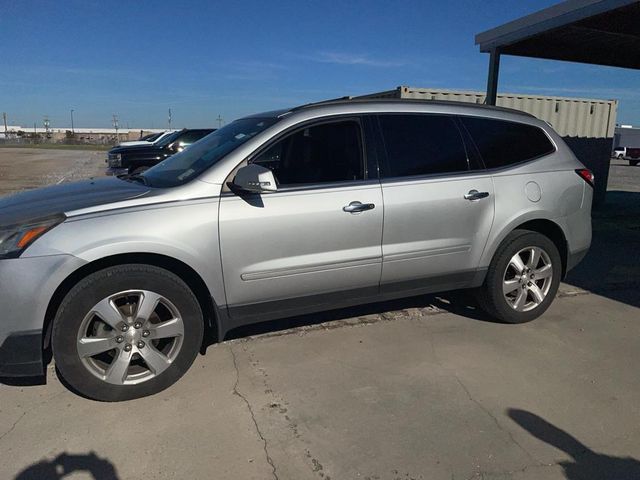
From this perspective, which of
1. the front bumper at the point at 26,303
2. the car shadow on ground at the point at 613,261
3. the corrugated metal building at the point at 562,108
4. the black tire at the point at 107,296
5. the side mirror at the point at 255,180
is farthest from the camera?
the corrugated metal building at the point at 562,108

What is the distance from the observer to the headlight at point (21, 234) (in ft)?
9.30

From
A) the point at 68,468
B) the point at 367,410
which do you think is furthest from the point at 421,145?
the point at 68,468

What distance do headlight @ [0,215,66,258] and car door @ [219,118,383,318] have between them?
97 centimetres

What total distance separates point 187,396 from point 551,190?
3.29 metres

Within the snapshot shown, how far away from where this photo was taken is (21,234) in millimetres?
2883

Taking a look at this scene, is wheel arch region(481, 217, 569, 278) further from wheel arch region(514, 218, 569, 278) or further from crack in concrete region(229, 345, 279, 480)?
crack in concrete region(229, 345, 279, 480)

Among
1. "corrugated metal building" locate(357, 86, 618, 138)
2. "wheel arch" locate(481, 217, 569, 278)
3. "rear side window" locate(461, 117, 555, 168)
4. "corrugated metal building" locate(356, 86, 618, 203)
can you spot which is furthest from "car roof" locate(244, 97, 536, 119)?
"corrugated metal building" locate(357, 86, 618, 138)

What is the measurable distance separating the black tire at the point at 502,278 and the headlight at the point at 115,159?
8.89 metres

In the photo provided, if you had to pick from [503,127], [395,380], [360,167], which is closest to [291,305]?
[395,380]

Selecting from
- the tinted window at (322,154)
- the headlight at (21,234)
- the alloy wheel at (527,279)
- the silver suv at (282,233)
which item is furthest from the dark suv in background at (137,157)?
the alloy wheel at (527,279)

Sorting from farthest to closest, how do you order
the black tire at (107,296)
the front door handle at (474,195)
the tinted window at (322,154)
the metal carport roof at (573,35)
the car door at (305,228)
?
the metal carport roof at (573,35) → the front door handle at (474,195) → the tinted window at (322,154) → the car door at (305,228) → the black tire at (107,296)

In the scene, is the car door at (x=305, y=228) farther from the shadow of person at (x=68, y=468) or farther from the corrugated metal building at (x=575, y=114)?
the corrugated metal building at (x=575, y=114)

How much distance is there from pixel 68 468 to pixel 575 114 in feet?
44.8

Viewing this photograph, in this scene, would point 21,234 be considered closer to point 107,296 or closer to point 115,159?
point 107,296
